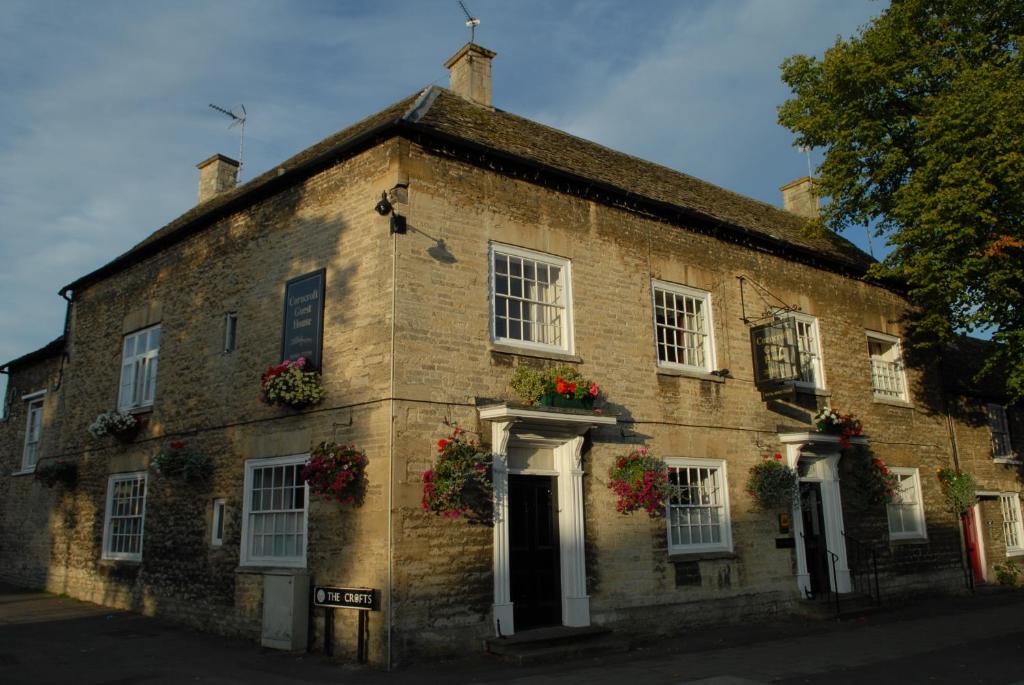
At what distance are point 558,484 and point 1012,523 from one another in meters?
15.1

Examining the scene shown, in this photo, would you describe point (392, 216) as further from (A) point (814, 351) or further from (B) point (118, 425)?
(A) point (814, 351)

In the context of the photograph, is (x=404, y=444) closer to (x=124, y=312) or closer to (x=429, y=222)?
(x=429, y=222)

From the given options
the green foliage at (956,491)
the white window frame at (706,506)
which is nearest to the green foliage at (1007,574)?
the green foliage at (956,491)

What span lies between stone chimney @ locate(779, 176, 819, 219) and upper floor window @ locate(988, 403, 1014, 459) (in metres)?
6.77

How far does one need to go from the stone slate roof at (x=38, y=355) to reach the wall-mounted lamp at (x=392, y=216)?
37.7 ft

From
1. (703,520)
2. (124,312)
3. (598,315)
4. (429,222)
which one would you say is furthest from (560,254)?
(124,312)

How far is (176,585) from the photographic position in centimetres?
1314

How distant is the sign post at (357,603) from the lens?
9.45 meters

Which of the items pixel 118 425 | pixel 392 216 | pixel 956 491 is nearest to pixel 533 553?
pixel 392 216

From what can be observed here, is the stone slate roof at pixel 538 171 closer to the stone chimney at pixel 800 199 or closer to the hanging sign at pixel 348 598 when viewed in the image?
the stone chimney at pixel 800 199

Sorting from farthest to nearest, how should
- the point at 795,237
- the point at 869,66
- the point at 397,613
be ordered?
the point at 795,237 → the point at 869,66 → the point at 397,613

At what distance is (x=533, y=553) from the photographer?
11156 mm

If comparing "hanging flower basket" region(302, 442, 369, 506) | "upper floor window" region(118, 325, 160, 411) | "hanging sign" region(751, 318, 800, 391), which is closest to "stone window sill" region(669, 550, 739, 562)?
"hanging sign" region(751, 318, 800, 391)

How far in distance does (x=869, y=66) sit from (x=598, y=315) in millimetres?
7957
